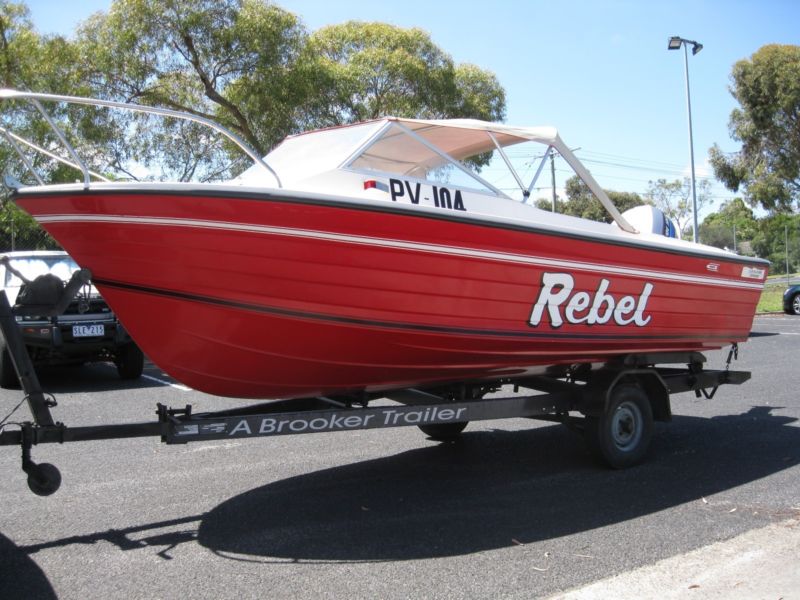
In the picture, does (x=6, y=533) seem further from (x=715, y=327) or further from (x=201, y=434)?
(x=715, y=327)

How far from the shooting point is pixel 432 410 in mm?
4520

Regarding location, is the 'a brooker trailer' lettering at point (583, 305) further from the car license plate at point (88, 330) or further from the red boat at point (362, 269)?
the car license plate at point (88, 330)

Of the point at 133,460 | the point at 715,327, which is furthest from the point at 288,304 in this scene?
the point at 715,327

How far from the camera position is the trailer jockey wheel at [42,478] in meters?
3.61

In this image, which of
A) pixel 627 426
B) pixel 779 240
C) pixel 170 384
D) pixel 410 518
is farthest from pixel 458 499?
pixel 779 240

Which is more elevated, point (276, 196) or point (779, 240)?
point (779, 240)

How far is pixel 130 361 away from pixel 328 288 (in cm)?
607

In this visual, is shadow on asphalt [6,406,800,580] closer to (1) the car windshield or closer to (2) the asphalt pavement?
(2) the asphalt pavement

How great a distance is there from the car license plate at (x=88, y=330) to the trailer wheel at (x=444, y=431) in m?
4.59

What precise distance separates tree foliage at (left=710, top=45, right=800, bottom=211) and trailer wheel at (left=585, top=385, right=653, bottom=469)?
2445cm


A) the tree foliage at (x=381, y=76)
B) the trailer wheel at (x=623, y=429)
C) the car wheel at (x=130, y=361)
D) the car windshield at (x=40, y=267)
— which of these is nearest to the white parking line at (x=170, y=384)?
the car wheel at (x=130, y=361)

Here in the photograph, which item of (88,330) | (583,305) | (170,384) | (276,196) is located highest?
(276,196)

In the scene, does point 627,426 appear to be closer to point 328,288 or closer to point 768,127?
point 328,288

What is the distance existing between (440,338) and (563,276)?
3.21 feet
